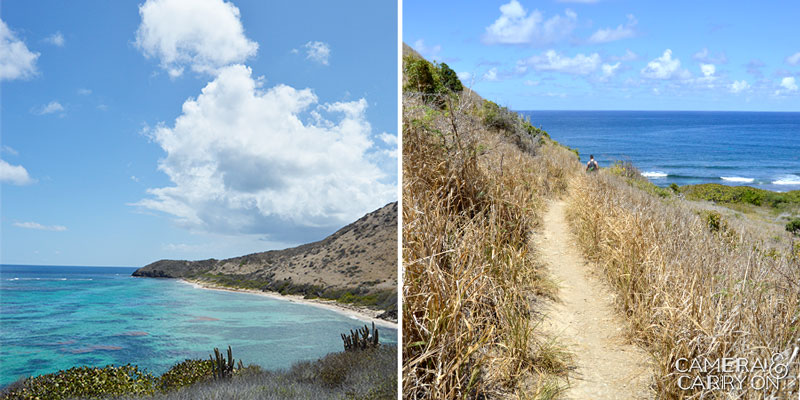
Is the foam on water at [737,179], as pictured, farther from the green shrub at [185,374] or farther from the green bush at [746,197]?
the green shrub at [185,374]

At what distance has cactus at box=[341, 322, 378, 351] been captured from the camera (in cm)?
408

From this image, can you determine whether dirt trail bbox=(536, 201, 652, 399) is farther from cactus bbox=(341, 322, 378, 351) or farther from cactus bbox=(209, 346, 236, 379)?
cactus bbox=(209, 346, 236, 379)

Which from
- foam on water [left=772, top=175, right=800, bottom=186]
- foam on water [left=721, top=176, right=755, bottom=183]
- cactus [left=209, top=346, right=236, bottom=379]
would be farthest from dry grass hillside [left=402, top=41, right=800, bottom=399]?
foam on water [left=721, top=176, right=755, bottom=183]

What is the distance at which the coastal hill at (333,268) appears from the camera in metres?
4.74

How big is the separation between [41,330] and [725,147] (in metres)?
35.1

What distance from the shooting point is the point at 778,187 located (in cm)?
1994

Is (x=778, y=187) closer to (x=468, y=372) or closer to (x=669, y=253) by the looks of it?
(x=669, y=253)

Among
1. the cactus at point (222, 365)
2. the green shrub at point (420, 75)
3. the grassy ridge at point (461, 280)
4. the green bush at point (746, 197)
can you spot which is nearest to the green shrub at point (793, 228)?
the grassy ridge at point (461, 280)

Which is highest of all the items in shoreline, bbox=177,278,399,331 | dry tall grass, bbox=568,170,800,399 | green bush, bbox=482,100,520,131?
green bush, bbox=482,100,520,131

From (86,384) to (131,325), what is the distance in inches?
33.0

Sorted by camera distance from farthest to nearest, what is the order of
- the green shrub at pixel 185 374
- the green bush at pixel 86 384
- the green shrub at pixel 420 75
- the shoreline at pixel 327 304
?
the green shrub at pixel 420 75 < the shoreline at pixel 327 304 < the green shrub at pixel 185 374 < the green bush at pixel 86 384

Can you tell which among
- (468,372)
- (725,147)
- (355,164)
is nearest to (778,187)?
(725,147)

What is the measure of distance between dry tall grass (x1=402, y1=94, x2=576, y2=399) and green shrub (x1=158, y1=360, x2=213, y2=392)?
1680mm

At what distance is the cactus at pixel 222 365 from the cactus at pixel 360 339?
0.94 meters
